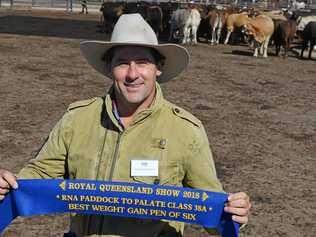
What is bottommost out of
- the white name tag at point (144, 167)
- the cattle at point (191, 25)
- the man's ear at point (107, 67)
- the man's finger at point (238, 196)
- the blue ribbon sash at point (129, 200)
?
the cattle at point (191, 25)

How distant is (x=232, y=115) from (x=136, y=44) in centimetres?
798

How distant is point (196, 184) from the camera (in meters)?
2.63

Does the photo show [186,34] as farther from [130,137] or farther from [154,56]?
[130,137]

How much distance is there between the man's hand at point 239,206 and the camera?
2.47 metres

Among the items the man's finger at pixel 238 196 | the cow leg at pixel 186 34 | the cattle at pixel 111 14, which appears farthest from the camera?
the cattle at pixel 111 14

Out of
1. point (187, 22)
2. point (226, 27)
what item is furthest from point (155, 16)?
point (226, 27)

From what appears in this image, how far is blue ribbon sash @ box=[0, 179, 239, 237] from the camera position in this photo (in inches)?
103

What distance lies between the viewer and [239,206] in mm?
2496

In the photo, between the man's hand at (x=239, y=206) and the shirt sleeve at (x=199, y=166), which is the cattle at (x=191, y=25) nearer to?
the shirt sleeve at (x=199, y=166)

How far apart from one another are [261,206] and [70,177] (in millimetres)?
3699

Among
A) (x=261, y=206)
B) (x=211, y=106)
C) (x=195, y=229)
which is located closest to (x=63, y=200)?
(x=195, y=229)

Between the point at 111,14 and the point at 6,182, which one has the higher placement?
the point at 6,182

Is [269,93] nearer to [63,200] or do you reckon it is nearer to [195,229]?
[195,229]

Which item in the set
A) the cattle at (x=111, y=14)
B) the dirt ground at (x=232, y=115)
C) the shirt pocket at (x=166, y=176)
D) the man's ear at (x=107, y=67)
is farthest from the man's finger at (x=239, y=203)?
the cattle at (x=111, y=14)
